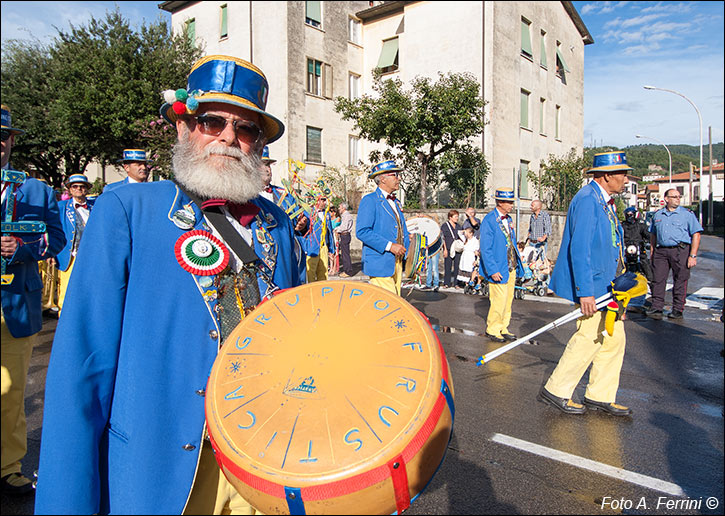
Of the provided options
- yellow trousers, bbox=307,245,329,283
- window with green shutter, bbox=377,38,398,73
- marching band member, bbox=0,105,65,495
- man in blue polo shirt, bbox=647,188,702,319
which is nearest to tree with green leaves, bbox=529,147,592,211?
window with green shutter, bbox=377,38,398,73

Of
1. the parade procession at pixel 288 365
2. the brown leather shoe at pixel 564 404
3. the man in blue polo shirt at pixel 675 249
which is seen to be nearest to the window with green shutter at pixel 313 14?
the parade procession at pixel 288 365

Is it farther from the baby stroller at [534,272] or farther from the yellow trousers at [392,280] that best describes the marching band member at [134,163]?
the baby stroller at [534,272]

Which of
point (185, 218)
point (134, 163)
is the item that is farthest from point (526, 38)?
point (185, 218)

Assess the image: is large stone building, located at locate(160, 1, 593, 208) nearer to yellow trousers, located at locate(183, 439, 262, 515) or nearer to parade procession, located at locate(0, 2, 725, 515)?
parade procession, located at locate(0, 2, 725, 515)

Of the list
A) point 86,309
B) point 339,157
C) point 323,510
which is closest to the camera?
point 323,510

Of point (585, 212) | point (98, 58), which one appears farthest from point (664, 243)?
point (98, 58)

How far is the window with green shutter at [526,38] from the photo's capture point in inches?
890

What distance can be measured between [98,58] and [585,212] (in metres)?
20.5

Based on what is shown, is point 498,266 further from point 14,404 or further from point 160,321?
point 160,321

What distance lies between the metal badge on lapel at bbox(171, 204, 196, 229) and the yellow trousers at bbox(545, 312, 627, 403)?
3754 millimetres

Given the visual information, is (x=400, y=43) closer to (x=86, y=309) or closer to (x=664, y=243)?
(x=664, y=243)

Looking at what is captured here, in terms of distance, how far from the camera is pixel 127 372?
151 cm

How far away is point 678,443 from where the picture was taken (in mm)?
3838

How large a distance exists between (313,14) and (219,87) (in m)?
24.1
